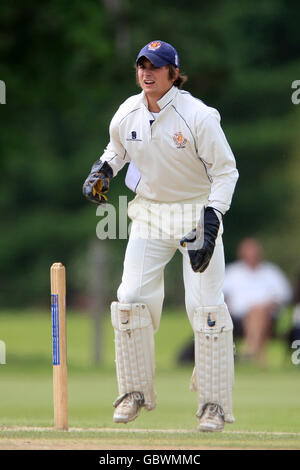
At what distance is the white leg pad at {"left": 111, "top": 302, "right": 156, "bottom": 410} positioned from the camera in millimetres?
6953

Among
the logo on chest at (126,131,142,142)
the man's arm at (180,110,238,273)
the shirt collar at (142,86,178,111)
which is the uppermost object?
the shirt collar at (142,86,178,111)

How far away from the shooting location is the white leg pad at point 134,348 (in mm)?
6953

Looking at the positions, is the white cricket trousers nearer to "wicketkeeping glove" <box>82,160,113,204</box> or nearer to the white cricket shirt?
the white cricket shirt

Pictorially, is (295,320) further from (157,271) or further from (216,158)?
(216,158)

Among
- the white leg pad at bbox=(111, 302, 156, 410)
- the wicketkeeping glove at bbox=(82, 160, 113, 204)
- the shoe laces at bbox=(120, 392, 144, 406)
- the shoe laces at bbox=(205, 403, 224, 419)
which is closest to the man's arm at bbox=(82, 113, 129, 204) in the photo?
the wicketkeeping glove at bbox=(82, 160, 113, 204)

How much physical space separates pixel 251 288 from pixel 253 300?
22cm

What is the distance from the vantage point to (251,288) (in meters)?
15.2

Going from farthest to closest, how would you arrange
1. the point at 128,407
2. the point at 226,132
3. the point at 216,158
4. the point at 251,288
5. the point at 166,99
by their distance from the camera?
the point at 226,132 → the point at 251,288 → the point at 128,407 → the point at 166,99 → the point at 216,158

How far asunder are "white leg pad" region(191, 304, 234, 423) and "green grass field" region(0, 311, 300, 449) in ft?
0.74

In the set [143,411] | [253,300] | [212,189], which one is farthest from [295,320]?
[212,189]

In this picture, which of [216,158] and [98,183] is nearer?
[216,158]

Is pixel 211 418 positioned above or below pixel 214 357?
below

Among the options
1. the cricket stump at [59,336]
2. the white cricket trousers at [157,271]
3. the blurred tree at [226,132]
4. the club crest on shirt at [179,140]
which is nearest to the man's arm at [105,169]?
the white cricket trousers at [157,271]
